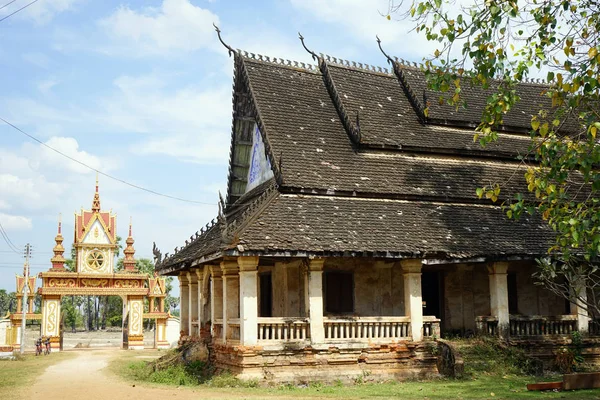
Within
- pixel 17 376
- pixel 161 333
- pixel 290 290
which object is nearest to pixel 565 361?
pixel 290 290

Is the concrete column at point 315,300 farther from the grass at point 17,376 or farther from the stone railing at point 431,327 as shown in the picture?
the grass at point 17,376

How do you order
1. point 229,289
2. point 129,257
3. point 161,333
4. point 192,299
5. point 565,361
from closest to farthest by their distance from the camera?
point 229,289
point 565,361
point 192,299
point 161,333
point 129,257

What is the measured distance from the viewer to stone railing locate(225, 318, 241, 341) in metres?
16.1

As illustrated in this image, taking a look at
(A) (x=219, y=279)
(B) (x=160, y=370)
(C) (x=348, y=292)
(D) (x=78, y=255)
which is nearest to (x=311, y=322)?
(C) (x=348, y=292)

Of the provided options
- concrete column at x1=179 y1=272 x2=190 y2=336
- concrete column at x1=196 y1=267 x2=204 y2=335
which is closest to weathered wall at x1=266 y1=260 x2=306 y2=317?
concrete column at x1=196 y1=267 x2=204 y2=335

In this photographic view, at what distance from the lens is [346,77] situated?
2216 centimetres

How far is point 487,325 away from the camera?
57.2 feet

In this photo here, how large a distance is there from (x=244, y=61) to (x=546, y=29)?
11.8m

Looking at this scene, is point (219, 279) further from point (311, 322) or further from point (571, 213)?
point (571, 213)

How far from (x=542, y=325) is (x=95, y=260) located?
24.7m

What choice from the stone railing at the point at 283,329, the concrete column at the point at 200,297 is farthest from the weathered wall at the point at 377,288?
the concrete column at the point at 200,297

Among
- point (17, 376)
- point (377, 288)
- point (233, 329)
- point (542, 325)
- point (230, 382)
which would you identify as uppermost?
point (377, 288)

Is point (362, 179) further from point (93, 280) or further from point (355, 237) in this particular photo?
point (93, 280)

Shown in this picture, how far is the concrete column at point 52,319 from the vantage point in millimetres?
34031
